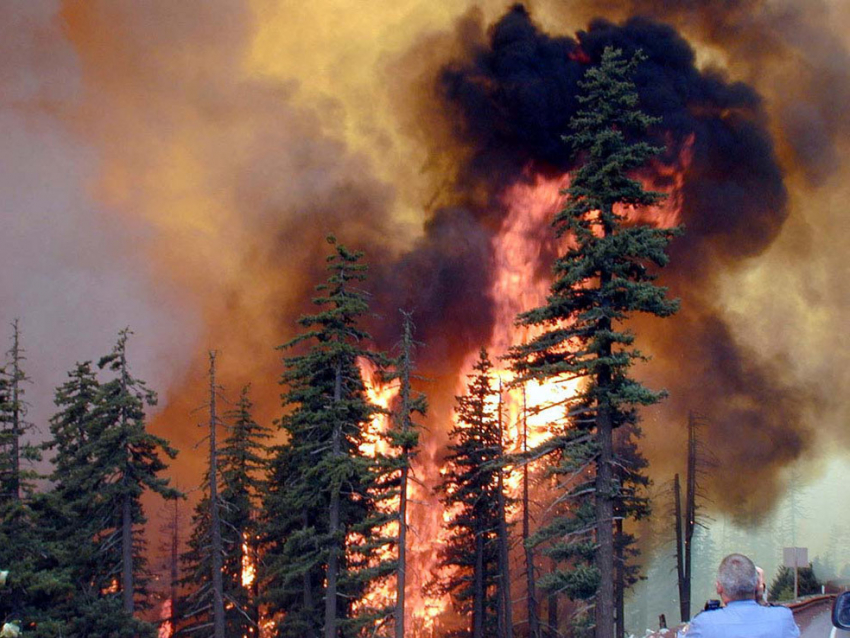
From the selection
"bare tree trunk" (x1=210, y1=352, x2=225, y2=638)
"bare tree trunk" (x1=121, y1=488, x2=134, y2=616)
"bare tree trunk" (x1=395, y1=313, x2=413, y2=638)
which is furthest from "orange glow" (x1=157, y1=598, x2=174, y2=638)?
"bare tree trunk" (x1=395, y1=313, x2=413, y2=638)

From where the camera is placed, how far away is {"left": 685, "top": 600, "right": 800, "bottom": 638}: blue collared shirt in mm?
5809

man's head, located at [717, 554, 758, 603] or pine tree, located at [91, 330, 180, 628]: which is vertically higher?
pine tree, located at [91, 330, 180, 628]

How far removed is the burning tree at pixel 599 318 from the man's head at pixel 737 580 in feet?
43.5

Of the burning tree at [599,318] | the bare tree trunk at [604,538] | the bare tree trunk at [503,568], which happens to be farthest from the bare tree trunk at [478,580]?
the bare tree trunk at [604,538]

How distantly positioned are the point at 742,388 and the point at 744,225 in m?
12.5

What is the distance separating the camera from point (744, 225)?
5672 centimetres

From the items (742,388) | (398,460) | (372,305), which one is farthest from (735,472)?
(398,460)

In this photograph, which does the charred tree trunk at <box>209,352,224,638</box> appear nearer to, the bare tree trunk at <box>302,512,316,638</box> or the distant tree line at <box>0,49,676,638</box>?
the distant tree line at <box>0,49,676,638</box>

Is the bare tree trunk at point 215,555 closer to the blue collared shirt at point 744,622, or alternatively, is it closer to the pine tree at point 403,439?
the pine tree at point 403,439

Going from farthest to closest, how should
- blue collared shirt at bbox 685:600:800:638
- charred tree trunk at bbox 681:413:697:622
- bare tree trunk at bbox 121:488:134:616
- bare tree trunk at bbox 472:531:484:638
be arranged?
1. charred tree trunk at bbox 681:413:697:622
2. bare tree trunk at bbox 472:531:484:638
3. bare tree trunk at bbox 121:488:134:616
4. blue collared shirt at bbox 685:600:800:638

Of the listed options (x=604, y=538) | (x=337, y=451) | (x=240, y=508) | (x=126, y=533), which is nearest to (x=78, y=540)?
(x=126, y=533)

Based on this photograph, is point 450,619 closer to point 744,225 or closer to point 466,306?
point 466,306

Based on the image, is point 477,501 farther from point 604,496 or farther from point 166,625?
point 166,625

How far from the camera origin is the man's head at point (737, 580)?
5.89 meters
